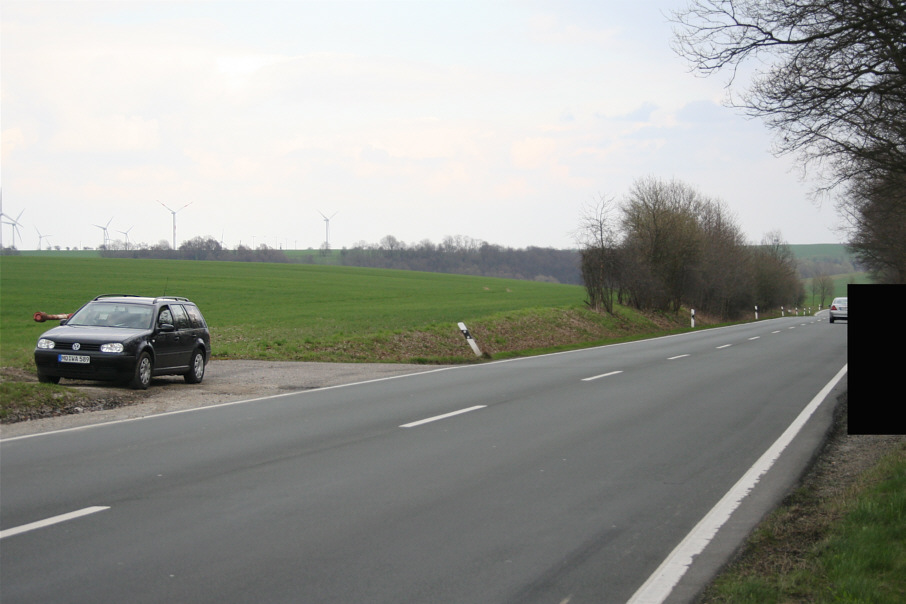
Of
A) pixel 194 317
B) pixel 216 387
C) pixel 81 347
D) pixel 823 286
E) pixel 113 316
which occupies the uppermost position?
pixel 113 316

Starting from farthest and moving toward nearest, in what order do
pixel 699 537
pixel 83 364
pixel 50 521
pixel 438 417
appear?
1. pixel 83 364
2. pixel 438 417
3. pixel 50 521
4. pixel 699 537

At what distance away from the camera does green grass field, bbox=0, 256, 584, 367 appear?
91.5 ft

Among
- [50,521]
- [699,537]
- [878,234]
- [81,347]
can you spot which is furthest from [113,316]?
[878,234]

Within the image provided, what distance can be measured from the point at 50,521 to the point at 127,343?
9039 mm

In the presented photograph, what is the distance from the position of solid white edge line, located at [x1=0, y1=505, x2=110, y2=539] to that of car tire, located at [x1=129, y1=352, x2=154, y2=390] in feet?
28.2

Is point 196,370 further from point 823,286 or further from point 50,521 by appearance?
point 823,286

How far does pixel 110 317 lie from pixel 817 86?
13442 mm

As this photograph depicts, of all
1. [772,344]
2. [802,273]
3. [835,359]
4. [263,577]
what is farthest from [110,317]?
[802,273]

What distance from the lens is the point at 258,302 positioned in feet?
182

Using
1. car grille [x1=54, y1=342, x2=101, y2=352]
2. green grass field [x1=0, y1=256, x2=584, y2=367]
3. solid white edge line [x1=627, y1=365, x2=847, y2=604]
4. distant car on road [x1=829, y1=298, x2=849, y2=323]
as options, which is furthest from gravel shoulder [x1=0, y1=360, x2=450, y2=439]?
distant car on road [x1=829, y1=298, x2=849, y2=323]

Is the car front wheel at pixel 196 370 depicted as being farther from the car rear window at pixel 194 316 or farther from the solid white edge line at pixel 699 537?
the solid white edge line at pixel 699 537

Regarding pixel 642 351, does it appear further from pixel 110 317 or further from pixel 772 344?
pixel 110 317

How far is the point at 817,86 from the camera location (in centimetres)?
1438

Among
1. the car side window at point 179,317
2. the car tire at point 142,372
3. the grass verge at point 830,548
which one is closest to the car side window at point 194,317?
the car side window at point 179,317
